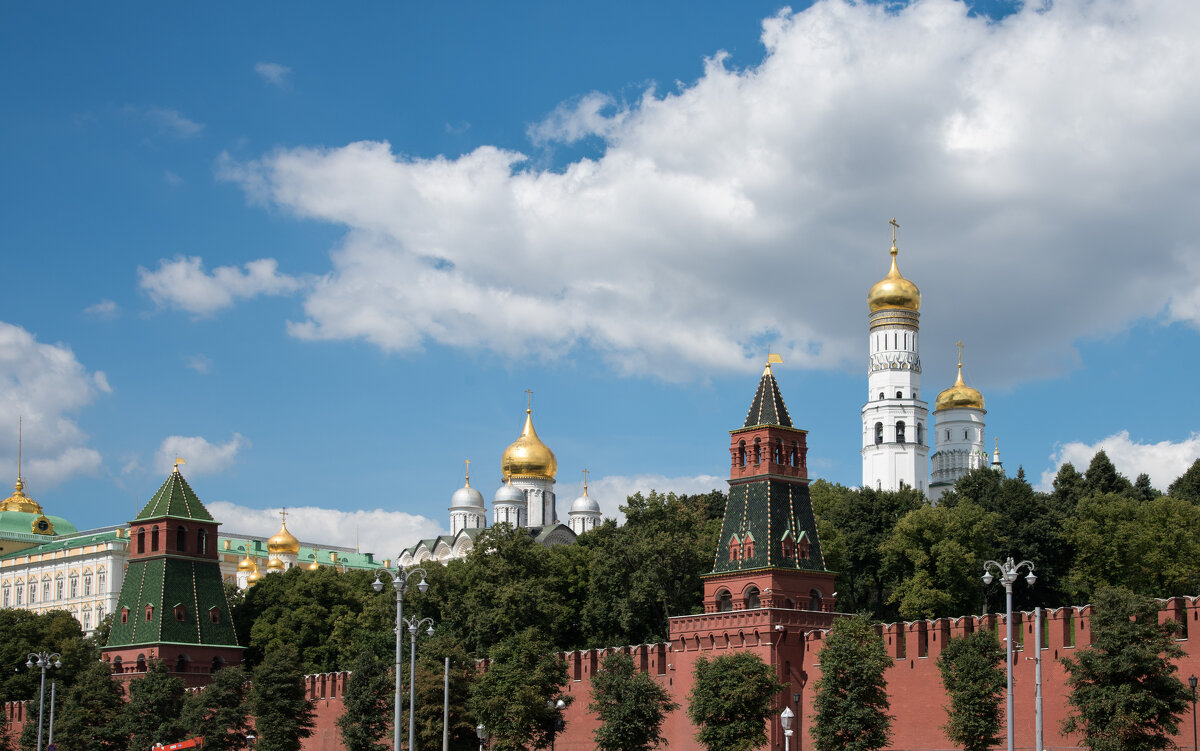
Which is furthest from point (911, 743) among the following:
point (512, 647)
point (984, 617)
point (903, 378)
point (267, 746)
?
point (903, 378)

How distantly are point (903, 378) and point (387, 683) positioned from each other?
6780cm

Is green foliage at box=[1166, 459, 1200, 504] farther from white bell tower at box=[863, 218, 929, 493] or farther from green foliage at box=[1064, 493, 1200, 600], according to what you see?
white bell tower at box=[863, 218, 929, 493]

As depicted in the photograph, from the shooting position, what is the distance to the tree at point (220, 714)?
6966 centimetres

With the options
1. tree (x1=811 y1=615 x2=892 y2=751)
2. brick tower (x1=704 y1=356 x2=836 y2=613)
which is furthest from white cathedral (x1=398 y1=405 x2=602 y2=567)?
tree (x1=811 y1=615 x2=892 y2=751)

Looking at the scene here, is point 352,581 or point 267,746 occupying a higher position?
point 352,581

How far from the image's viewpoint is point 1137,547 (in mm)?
72500

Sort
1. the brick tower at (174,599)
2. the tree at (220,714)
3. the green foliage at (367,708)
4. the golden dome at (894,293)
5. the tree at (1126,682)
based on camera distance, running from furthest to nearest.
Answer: the golden dome at (894,293) → the brick tower at (174,599) → the tree at (220,714) → the green foliage at (367,708) → the tree at (1126,682)

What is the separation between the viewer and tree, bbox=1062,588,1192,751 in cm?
4356

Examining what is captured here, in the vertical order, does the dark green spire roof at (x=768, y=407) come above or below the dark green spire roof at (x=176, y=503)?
above

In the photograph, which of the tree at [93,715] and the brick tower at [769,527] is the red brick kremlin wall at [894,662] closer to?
the brick tower at [769,527]

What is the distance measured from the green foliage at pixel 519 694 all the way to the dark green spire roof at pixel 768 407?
41.6 ft

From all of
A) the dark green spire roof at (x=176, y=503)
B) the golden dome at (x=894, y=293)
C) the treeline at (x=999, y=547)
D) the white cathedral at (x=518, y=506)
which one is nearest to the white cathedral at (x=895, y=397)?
the golden dome at (x=894, y=293)

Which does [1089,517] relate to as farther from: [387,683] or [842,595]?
[387,683]

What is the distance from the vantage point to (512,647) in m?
A: 62.4
